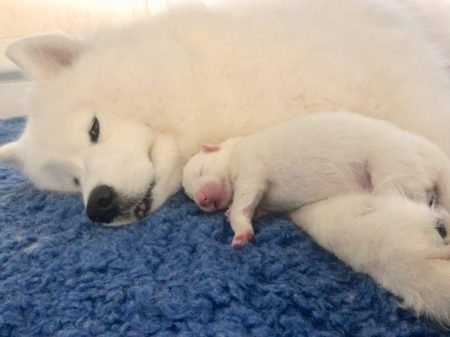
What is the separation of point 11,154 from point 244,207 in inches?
38.5

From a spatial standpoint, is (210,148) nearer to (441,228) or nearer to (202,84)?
(202,84)

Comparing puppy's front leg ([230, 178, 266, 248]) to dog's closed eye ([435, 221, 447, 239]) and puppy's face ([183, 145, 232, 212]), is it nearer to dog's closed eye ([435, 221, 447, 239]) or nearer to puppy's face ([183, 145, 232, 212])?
puppy's face ([183, 145, 232, 212])

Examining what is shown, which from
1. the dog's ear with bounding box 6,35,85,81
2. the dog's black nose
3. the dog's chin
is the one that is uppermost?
the dog's ear with bounding box 6,35,85,81

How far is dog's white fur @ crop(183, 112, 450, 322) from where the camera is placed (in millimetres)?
840

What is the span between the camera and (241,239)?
1.08 metres

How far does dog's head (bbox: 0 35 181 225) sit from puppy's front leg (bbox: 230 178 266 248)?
10.9 inches

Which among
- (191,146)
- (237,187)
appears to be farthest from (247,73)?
(237,187)

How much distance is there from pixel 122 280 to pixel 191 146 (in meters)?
0.52

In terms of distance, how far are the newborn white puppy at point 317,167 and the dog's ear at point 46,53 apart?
1.97 ft

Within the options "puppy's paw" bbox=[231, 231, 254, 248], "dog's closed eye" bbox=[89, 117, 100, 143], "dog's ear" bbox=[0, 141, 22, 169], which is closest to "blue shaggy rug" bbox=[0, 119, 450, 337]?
"puppy's paw" bbox=[231, 231, 254, 248]

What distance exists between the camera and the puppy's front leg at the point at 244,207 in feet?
3.57

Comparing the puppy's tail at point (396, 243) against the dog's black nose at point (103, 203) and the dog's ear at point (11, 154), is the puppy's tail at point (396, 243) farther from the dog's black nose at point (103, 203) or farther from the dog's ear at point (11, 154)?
the dog's ear at point (11, 154)

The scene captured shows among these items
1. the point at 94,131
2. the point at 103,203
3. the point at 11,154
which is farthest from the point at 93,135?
the point at 11,154

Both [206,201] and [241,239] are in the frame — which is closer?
[241,239]
